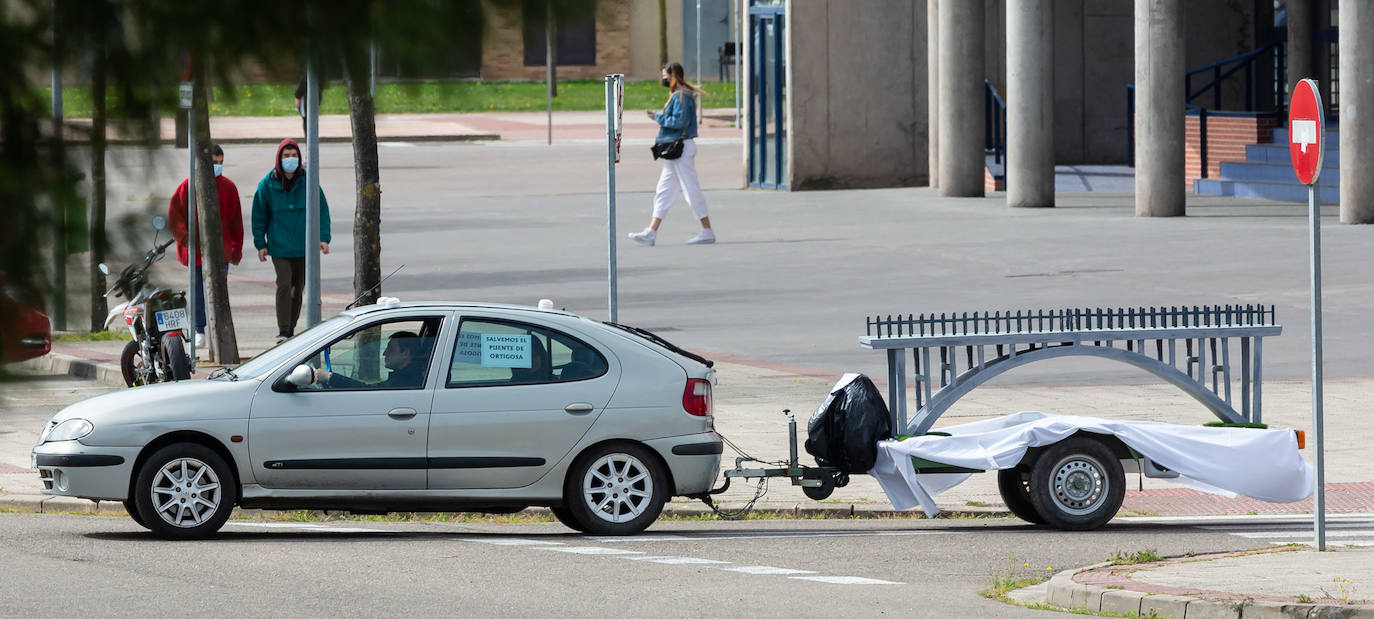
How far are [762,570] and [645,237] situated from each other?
17.7 meters

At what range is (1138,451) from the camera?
11.3 meters

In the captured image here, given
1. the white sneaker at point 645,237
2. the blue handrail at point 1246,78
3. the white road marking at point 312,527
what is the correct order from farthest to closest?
the blue handrail at point 1246,78
the white sneaker at point 645,237
the white road marking at point 312,527

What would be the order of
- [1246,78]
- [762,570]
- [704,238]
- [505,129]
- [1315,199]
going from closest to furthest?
[1315,199] → [762,570] → [704,238] → [1246,78] → [505,129]

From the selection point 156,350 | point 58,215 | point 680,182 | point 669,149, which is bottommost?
point 156,350

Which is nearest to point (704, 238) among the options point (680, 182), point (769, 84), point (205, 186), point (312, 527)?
point (680, 182)

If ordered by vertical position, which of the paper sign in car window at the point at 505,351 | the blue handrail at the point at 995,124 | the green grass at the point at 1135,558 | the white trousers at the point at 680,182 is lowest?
the green grass at the point at 1135,558

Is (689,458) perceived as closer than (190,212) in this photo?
No

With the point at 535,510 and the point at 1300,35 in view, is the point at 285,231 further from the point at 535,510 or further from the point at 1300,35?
the point at 1300,35

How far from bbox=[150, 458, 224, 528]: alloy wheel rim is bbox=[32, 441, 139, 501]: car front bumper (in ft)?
0.55

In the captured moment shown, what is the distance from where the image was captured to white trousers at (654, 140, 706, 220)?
86.2ft

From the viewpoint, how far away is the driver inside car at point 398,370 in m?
11.1

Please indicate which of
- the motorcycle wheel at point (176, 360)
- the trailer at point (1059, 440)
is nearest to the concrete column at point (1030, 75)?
the motorcycle wheel at point (176, 360)

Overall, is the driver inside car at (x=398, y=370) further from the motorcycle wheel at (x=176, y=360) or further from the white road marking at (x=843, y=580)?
the motorcycle wheel at (x=176, y=360)

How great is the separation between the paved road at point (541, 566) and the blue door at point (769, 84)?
24.7 meters
